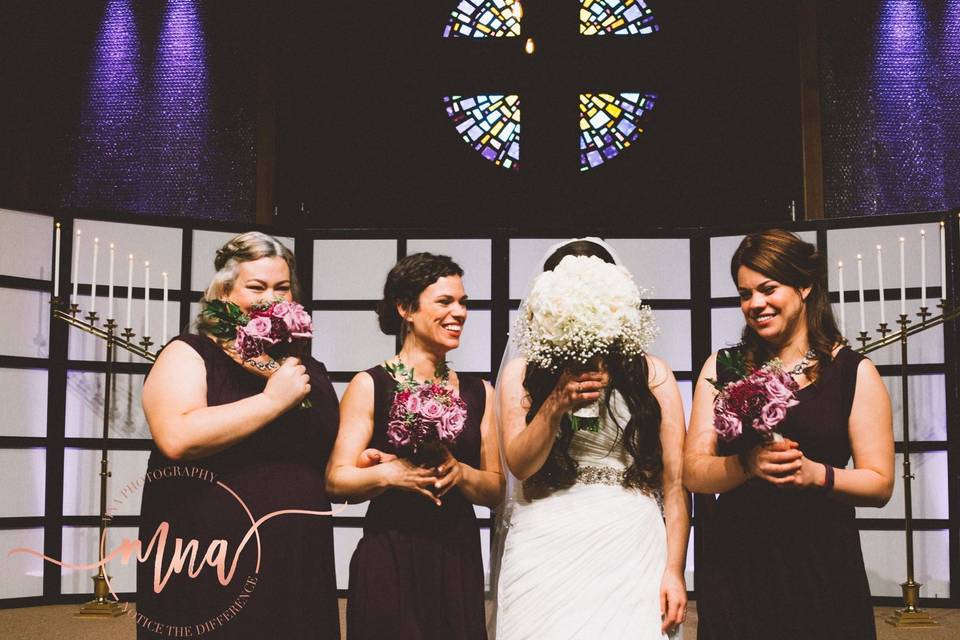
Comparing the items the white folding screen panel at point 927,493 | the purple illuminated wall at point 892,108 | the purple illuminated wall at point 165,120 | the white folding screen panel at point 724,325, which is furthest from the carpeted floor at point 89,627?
the purple illuminated wall at point 165,120

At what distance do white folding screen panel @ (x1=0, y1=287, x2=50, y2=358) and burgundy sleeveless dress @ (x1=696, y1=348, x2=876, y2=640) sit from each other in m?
4.83

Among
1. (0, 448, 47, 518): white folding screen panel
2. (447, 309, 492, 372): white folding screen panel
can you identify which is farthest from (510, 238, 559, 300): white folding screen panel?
(0, 448, 47, 518): white folding screen panel

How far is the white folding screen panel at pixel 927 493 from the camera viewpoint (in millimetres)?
6035

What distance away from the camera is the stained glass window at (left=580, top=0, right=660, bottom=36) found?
985cm

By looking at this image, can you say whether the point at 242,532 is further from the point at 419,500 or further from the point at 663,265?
the point at 663,265

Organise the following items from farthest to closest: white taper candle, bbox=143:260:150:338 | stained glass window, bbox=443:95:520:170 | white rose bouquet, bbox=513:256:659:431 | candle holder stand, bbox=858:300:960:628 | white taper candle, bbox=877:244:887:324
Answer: stained glass window, bbox=443:95:520:170 → white taper candle, bbox=143:260:150:338 → white taper candle, bbox=877:244:887:324 → candle holder stand, bbox=858:300:960:628 → white rose bouquet, bbox=513:256:659:431

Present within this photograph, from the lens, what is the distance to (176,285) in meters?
6.52

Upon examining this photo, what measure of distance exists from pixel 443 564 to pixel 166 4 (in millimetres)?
7131

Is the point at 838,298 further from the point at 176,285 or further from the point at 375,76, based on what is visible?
the point at 375,76

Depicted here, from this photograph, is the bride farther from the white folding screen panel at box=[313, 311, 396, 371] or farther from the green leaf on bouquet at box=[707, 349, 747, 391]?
the white folding screen panel at box=[313, 311, 396, 371]

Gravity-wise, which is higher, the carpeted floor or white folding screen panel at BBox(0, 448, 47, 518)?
white folding screen panel at BBox(0, 448, 47, 518)

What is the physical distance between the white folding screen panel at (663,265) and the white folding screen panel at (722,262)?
0.55 ft

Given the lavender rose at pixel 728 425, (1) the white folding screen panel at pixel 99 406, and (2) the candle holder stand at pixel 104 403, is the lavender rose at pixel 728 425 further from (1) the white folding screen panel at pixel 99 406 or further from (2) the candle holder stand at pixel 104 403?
(1) the white folding screen panel at pixel 99 406

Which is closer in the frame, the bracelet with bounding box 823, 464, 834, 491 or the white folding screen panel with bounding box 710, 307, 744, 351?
the bracelet with bounding box 823, 464, 834, 491
